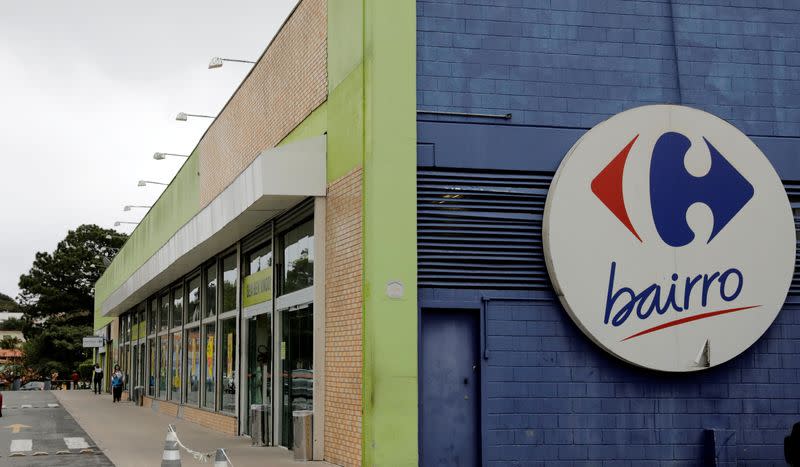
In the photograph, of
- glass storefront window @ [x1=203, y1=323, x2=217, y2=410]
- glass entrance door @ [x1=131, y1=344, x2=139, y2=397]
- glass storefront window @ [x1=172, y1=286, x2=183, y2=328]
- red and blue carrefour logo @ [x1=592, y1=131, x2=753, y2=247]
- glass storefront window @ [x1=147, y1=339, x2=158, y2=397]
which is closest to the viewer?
red and blue carrefour logo @ [x1=592, y1=131, x2=753, y2=247]

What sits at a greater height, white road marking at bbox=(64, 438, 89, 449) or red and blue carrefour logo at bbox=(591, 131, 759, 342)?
red and blue carrefour logo at bbox=(591, 131, 759, 342)

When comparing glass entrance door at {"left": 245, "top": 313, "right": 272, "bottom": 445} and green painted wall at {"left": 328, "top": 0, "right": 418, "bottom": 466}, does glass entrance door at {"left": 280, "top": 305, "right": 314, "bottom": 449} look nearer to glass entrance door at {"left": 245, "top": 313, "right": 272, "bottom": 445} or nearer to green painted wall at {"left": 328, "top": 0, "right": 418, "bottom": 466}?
glass entrance door at {"left": 245, "top": 313, "right": 272, "bottom": 445}

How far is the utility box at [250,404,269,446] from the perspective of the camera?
1964cm

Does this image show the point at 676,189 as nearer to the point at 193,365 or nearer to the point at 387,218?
the point at 387,218

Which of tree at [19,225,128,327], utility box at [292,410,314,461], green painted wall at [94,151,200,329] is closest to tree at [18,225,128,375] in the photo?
tree at [19,225,128,327]

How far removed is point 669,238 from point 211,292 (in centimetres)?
1639

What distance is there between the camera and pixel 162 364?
37344 millimetres

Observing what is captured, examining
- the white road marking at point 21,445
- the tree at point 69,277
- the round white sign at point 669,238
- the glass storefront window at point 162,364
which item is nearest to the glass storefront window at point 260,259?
the white road marking at point 21,445

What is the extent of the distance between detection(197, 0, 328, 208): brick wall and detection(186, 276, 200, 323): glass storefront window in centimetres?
401

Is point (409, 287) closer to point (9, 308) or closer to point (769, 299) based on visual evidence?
point (769, 299)

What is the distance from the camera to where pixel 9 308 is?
569ft

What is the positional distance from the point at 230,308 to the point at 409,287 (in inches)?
479

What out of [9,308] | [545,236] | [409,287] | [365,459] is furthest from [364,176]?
[9,308]

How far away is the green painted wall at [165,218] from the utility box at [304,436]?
13.7 m
